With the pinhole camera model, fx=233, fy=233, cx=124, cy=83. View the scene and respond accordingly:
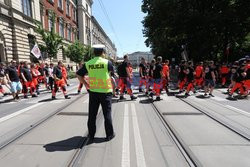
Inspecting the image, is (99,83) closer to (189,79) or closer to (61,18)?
(189,79)

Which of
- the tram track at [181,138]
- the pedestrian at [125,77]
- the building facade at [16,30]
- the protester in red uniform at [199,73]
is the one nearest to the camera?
the tram track at [181,138]

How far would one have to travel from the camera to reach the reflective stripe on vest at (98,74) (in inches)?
193

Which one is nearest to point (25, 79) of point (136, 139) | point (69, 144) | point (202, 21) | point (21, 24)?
point (69, 144)

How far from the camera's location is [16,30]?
74.1 ft

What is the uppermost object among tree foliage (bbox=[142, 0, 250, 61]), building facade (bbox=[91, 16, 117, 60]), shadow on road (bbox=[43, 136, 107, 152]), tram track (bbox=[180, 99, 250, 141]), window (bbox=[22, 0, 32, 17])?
building facade (bbox=[91, 16, 117, 60])

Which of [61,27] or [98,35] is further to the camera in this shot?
[98,35]

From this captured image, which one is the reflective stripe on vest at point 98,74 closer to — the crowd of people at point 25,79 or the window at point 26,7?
the crowd of people at point 25,79

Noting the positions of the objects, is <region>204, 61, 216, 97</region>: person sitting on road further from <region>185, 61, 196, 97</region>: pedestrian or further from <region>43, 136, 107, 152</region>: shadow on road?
<region>43, 136, 107, 152</region>: shadow on road

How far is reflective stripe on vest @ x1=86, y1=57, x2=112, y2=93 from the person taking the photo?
491cm

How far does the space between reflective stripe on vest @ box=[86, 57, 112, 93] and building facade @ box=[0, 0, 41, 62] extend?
1889 centimetres

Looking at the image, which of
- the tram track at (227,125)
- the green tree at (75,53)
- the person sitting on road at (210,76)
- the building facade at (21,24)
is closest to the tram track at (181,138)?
the tram track at (227,125)

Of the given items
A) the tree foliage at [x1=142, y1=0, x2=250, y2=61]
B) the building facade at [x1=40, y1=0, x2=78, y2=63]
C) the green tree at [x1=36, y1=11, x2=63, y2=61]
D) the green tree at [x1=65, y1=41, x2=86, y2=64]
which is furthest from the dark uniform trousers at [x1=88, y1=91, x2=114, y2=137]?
the green tree at [x1=65, y1=41, x2=86, y2=64]

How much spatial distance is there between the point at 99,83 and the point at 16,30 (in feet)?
68.5

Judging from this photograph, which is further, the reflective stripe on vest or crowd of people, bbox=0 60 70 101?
crowd of people, bbox=0 60 70 101
